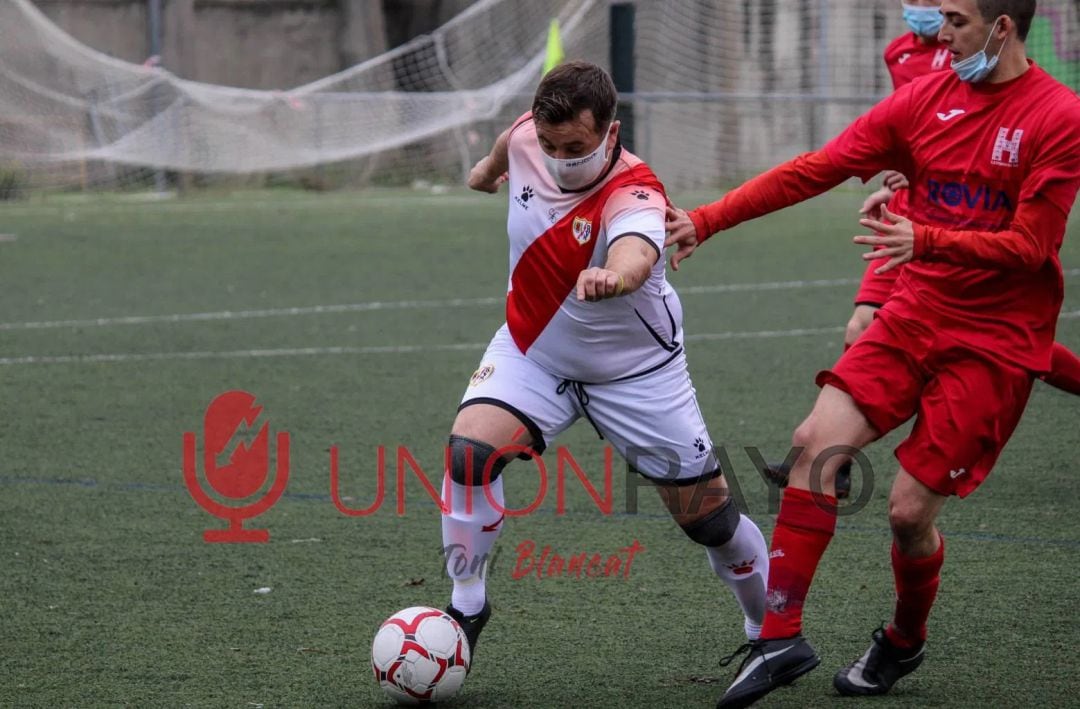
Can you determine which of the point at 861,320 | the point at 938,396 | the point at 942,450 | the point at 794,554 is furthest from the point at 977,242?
the point at 861,320

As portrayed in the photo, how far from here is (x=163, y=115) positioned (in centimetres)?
2320

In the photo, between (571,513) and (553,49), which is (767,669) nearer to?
(571,513)

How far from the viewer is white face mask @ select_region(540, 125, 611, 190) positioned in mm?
4480

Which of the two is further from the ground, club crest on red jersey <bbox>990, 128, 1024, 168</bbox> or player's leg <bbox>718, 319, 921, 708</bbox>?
club crest on red jersey <bbox>990, 128, 1024, 168</bbox>

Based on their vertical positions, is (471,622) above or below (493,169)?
below

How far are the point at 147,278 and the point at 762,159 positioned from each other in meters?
11.4

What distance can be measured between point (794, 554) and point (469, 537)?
3.00 ft

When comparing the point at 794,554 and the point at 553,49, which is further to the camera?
the point at 553,49

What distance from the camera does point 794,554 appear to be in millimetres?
4340

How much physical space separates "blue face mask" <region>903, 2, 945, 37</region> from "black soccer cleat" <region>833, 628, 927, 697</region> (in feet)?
12.0

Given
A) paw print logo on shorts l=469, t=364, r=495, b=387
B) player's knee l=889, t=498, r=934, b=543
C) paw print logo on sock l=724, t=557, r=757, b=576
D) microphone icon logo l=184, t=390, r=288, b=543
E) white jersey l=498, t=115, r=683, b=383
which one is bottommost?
microphone icon logo l=184, t=390, r=288, b=543

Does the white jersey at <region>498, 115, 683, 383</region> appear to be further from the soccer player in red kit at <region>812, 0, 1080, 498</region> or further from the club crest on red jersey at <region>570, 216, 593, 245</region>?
the soccer player in red kit at <region>812, 0, 1080, 498</region>

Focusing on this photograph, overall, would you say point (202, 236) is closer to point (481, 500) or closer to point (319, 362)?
point (319, 362)

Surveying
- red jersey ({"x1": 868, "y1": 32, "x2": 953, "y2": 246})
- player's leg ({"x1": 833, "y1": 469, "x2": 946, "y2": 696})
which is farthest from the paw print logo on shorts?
red jersey ({"x1": 868, "y1": 32, "x2": 953, "y2": 246})
